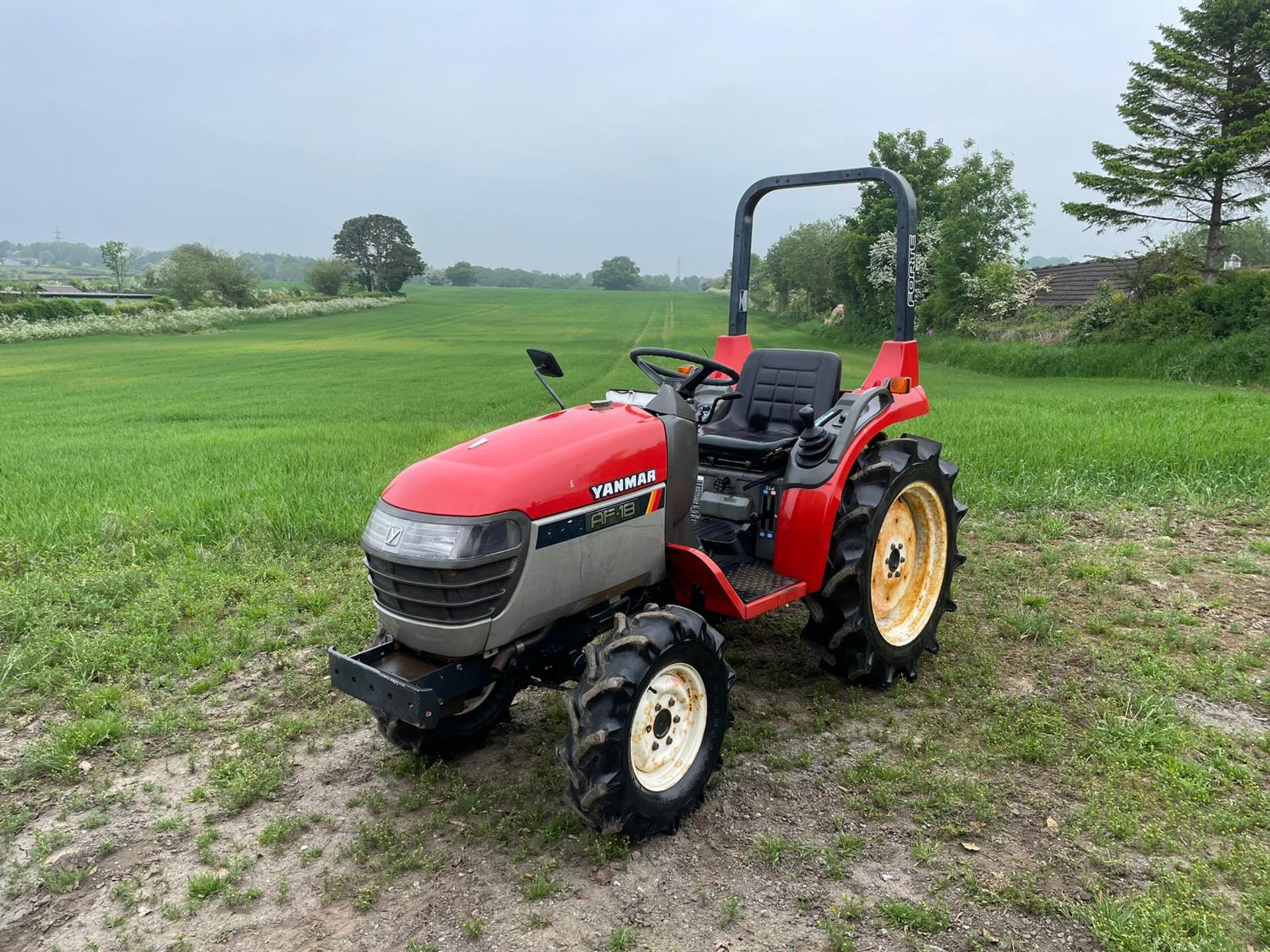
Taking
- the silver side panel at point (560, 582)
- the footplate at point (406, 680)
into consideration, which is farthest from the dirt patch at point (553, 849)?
the silver side panel at point (560, 582)

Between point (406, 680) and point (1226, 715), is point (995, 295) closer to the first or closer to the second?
point (1226, 715)

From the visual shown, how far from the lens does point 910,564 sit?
4512 mm

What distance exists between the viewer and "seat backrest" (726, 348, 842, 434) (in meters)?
4.57

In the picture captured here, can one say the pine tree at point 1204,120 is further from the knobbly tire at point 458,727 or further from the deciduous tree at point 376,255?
the deciduous tree at point 376,255

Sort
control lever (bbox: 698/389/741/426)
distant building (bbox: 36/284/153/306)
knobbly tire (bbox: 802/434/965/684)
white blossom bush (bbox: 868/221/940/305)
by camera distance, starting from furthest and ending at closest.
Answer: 1. distant building (bbox: 36/284/153/306)
2. white blossom bush (bbox: 868/221/940/305)
3. control lever (bbox: 698/389/741/426)
4. knobbly tire (bbox: 802/434/965/684)

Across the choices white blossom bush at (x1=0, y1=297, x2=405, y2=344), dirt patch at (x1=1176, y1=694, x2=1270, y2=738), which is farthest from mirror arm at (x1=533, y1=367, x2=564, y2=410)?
white blossom bush at (x1=0, y1=297, x2=405, y2=344)

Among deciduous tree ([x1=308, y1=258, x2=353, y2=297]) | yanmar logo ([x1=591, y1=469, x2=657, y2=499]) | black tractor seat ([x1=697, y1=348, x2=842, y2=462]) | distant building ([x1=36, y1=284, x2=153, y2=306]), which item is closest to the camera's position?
yanmar logo ([x1=591, y1=469, x2=657, y2=499])

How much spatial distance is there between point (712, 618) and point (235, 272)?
215 feet

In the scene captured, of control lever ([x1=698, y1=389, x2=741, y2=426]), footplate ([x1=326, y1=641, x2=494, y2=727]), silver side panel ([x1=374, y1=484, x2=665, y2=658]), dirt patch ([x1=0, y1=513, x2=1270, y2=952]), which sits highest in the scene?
control lever ([x1=698, y1=389, x2=741, y2=426])

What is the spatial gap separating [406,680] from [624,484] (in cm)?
102

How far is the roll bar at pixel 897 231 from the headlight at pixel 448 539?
2333mm

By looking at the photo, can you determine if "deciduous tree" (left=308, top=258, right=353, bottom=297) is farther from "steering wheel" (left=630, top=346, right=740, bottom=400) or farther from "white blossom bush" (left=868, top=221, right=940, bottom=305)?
"steering wheel" (left=630, top=346, right=740, bottom=400)

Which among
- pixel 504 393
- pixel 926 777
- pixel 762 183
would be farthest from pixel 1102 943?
pixel 504 393

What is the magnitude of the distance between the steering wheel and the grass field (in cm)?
146
